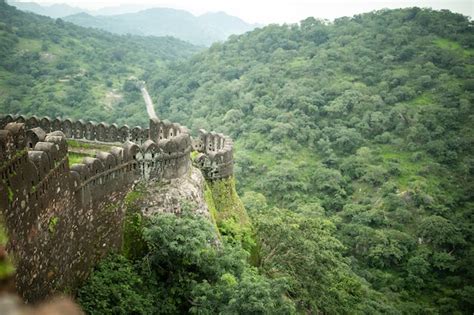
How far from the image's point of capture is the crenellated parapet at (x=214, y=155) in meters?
19.2

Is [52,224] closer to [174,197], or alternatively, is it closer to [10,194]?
[10,194]

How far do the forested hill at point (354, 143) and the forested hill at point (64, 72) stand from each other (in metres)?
9.36

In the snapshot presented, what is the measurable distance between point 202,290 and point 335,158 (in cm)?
→ 5520

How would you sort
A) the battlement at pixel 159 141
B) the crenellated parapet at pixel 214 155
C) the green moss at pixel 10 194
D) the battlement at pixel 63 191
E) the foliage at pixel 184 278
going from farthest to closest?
the crenellated parapet at pixel 214 155 → the battlement at pixel 159 141 → the foliage at pixel 184 278 → the battlement at pixel 63 191 → the green moss at pixel 10 194

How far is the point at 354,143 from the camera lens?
6812 cm

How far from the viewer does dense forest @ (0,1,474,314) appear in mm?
13258

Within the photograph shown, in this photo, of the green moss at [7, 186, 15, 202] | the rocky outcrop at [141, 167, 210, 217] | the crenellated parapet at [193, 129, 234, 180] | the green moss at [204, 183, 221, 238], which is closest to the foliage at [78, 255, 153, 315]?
the rocky outcrop at [141, 167, 210, 217]

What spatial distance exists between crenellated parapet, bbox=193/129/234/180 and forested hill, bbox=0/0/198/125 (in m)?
49.5

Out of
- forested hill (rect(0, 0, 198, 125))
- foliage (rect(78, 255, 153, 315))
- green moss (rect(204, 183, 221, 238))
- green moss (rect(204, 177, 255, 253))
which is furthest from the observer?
forested hill (rect(0, 0, 198, 125))

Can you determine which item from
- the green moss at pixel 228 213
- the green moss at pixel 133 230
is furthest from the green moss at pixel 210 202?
the green moss at pixel 133 230

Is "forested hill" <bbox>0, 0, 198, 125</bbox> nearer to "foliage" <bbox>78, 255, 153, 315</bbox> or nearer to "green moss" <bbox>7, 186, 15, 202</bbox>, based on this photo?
"foliage" <bbox>78, 255, 153, 315</bbox>

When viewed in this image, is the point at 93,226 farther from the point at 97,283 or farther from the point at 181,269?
the point at 181,269

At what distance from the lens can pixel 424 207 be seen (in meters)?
53.8

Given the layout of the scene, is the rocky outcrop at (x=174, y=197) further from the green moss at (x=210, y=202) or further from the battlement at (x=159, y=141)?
the green moss at (x=210, y=202)
